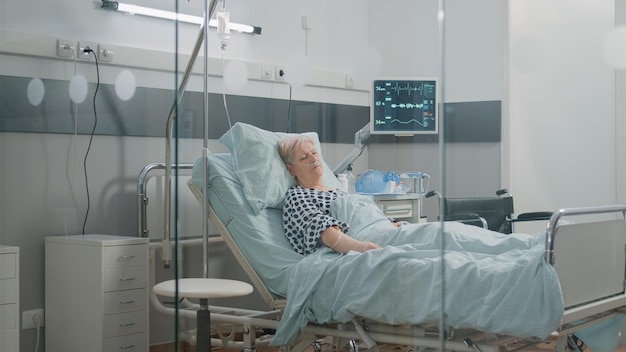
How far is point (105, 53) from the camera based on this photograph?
340 centimetres

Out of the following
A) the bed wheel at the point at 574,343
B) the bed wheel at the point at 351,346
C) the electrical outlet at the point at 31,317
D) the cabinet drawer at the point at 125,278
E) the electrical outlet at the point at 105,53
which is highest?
the electrical outlet at the point at 105,53

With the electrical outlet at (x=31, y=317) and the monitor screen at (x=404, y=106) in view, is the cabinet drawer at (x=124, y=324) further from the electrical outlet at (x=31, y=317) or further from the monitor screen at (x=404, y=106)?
the monitor screen at (x=404, y=106)

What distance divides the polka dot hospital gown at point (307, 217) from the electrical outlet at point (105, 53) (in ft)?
4.35

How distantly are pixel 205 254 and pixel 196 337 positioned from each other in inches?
9.6

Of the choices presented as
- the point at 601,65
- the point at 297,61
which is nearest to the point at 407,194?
the point at 297,61

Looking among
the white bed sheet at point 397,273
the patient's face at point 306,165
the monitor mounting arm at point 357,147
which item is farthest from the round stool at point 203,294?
the monitor mounting arm at point 357,147

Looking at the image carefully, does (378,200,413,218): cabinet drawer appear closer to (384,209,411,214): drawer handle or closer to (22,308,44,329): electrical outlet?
(384,209,411,214): drawer handle

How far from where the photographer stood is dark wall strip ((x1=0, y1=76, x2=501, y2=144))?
1917 millimetres

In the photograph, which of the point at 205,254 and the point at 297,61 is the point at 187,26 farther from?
A: the point at 205,254

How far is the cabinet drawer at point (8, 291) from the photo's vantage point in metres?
2.91

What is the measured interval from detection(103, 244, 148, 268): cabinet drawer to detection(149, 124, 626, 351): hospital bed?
76 cm

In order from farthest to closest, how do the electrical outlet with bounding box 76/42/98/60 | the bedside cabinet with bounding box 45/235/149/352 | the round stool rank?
the electrical outlet with bounding box 76/42/98/60, the bedside cabinet with bounding box 45/235/149/352, the round stool

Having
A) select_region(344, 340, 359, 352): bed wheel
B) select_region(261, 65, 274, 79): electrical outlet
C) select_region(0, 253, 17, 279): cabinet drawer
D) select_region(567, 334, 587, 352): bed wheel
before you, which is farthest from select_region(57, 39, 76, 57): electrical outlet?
select_region(567, 334, 587, 352): bed wheel

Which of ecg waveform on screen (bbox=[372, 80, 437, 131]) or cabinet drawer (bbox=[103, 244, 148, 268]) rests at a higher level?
ecg waveform on screen (bbox=[372, 80, 437, 131])
